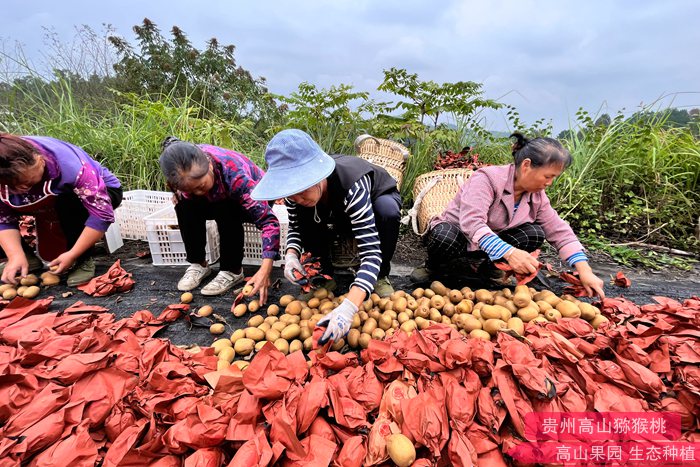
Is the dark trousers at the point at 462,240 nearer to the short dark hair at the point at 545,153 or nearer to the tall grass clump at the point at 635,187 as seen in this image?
the short dark hair at the point at 545,153

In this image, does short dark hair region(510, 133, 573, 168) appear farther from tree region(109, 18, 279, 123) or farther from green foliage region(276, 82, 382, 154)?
tree region(109, 18, 279, 123)

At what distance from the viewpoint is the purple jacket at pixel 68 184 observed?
2182 millimetres

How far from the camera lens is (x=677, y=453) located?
1.04m

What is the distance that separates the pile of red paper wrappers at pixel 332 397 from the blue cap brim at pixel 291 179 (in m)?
0.66

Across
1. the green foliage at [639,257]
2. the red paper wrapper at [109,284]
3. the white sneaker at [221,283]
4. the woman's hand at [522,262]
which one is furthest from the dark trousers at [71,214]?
the green foliage at [639,257]

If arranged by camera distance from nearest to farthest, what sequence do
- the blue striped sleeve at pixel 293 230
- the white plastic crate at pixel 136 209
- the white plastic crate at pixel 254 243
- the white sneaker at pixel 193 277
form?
the blue striped sleeve at pixel 293 230, the white sneaker at pixel 193 277, the white plastic crate at pixel 254 243, the white plastic crate at pixel 136 209

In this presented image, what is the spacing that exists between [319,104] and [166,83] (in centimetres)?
453

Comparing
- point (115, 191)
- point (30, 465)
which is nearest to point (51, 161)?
point (115, 191)

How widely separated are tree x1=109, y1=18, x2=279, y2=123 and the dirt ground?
4.16 meters

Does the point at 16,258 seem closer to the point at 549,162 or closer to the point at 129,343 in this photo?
the point at 129,343

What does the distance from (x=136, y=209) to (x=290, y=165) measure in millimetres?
2351

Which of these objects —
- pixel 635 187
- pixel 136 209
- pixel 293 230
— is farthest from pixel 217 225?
pixel 635 187

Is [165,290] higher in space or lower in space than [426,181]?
lower

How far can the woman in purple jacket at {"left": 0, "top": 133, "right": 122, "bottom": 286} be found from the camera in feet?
6.59
